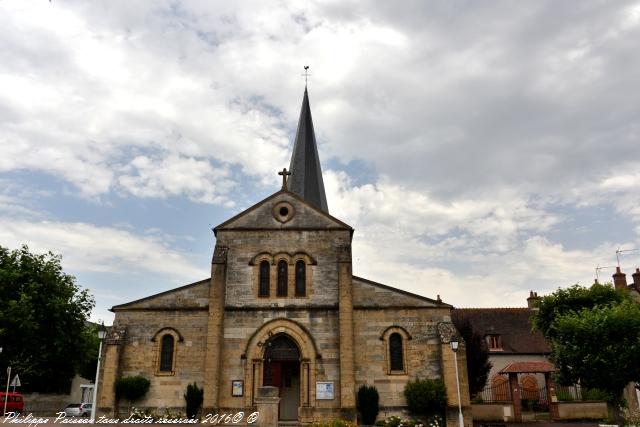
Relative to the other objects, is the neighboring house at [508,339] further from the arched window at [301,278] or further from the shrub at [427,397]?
the arched window at [301,278]

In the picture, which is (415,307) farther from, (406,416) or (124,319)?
(124,319)

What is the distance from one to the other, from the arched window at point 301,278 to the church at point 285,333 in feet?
0.17

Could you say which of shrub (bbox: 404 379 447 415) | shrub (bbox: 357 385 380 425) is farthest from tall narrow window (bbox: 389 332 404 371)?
shrub (bbox: 357 385 380 425)

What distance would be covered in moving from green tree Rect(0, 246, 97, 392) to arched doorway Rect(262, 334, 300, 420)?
17.3 metres

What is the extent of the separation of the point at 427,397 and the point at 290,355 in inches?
274

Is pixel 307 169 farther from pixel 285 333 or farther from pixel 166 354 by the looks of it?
pixel 166 354

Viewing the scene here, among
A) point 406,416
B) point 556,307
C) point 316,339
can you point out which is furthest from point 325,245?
point 556,307

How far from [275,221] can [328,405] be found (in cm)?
986

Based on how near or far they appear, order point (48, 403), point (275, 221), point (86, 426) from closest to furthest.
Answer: point (86, 426), point (275, 221), point (48, 403)

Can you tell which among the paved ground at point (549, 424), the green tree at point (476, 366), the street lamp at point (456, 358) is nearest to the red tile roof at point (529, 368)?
the green tree at point (476, 366)

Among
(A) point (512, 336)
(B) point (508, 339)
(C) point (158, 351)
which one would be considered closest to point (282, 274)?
(C) point (158, 351)

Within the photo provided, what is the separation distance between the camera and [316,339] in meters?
25.8

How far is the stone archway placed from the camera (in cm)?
2509

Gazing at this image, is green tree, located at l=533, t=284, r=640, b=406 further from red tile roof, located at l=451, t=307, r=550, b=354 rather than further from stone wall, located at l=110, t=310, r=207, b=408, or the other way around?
red tile roof, located at l=451, t=307, r=550, b=354
